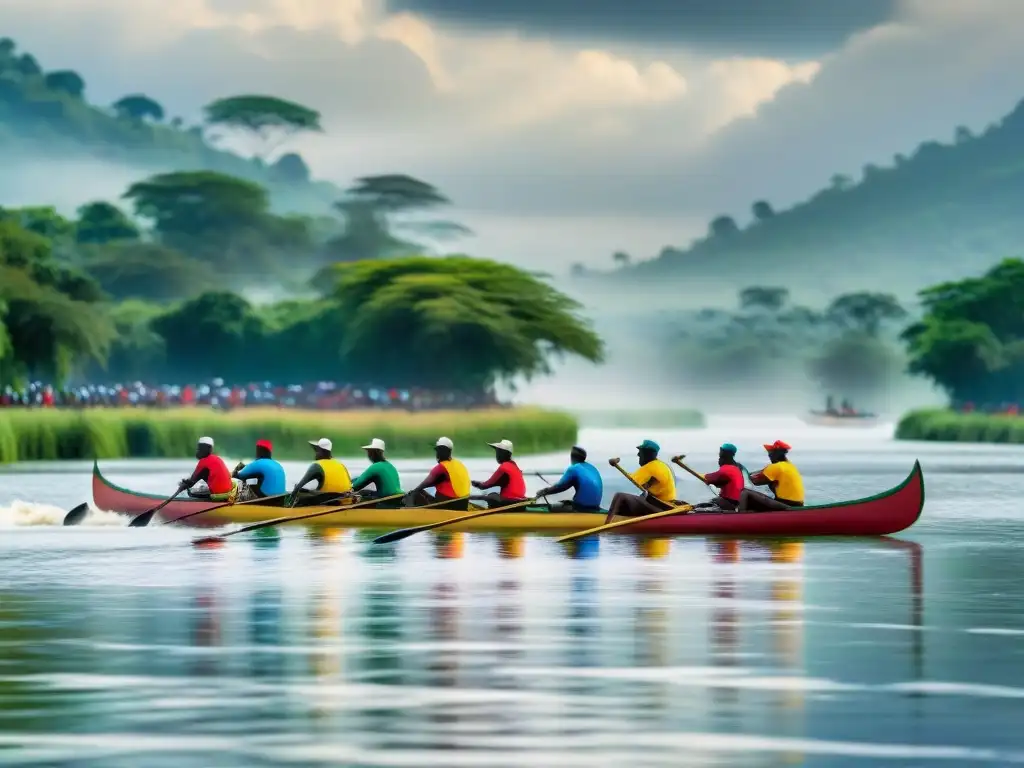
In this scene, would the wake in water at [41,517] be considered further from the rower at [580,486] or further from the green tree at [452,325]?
the green tree at [452,325]

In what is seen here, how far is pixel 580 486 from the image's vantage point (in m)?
33.6

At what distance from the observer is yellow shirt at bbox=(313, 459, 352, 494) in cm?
3569

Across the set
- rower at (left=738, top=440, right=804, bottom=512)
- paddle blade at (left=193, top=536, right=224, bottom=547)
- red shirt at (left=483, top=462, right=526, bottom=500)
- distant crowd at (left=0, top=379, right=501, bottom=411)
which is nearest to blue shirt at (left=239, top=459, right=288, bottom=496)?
paddle blade at (left=193, top=536, right=224, bottom=547)

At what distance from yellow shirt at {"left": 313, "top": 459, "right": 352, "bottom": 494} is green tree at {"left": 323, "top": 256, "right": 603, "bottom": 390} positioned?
78361 mm

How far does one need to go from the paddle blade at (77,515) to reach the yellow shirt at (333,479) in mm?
5200

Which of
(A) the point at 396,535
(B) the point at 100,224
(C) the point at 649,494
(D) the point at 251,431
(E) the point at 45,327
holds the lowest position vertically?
(A) the point at 396,535

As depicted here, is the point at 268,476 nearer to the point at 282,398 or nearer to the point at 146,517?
the point at 146,517

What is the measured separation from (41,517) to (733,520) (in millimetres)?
13082

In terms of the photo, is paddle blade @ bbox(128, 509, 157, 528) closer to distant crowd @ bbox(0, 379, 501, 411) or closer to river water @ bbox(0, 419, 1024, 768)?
river water @ bbox(0, 419, 1024, 768)

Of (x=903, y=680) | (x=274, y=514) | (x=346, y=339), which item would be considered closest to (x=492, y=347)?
(x=346, y=339)

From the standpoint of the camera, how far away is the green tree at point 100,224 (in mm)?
181875

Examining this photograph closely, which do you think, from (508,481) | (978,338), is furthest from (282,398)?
(508,481)

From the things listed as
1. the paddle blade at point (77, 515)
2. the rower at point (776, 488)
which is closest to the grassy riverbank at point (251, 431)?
the paddle blade at point (77, 515)

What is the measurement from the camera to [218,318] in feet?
445
